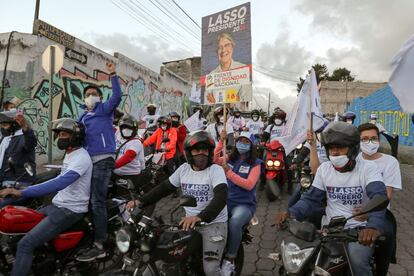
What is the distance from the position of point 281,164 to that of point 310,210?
5040 mm

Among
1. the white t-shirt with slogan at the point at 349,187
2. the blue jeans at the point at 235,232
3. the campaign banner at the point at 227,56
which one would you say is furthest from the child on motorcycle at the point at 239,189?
the campaign banner at the point at 227,56

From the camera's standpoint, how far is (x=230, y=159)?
15.8 feet

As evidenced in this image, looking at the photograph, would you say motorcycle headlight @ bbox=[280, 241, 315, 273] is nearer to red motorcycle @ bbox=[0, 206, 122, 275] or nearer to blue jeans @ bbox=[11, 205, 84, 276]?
red motorcycle @ bbox=[0, 206, 122, 275]

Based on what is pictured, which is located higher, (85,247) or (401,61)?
(401,61)

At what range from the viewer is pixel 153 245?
263 centimetres

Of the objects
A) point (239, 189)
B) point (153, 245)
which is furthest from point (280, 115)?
point (153, 245)

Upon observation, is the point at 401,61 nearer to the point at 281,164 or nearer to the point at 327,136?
the point at 327,136

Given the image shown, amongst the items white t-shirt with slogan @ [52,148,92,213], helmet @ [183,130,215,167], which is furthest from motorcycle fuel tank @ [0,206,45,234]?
helmet @ [183,130,215,167]

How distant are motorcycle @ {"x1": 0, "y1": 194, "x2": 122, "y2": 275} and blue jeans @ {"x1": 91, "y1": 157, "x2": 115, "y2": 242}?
5.0 inches

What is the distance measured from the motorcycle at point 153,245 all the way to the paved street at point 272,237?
5.97 feet

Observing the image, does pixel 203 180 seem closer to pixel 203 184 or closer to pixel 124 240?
pixel 203 184

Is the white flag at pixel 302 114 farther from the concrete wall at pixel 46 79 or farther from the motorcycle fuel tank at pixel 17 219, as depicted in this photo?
the concrete wall at pixel 46 79

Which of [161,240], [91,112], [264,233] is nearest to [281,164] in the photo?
[264,233]

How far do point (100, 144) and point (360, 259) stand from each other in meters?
3.16
